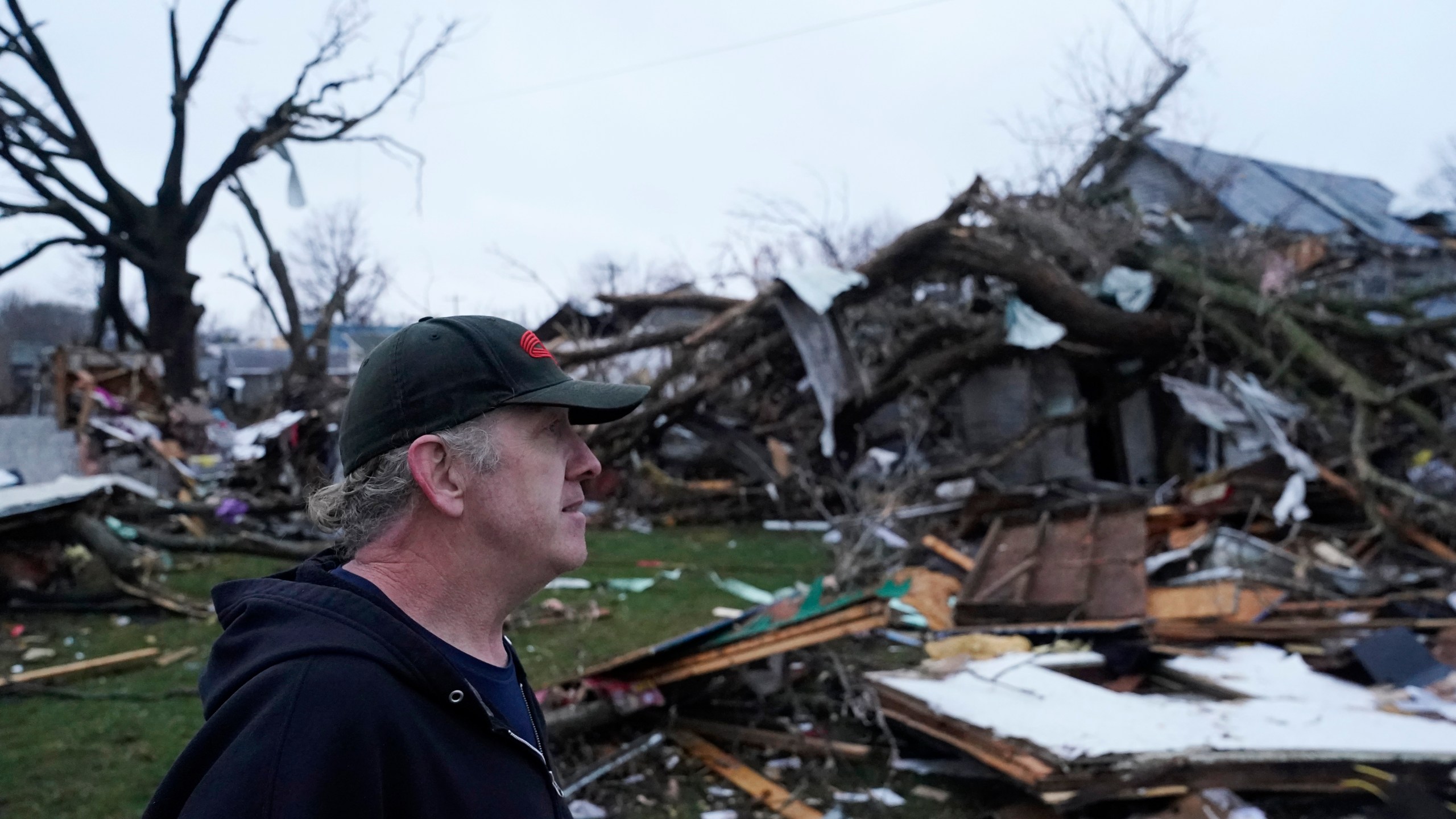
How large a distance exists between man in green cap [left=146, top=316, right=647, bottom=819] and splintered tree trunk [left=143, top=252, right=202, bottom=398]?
18.4 meters

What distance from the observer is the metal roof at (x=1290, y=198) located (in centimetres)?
2058

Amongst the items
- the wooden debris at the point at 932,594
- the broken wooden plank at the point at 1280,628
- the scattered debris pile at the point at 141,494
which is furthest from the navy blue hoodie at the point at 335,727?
the wooden debris at the point at 932,594

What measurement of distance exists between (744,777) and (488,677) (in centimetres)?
317

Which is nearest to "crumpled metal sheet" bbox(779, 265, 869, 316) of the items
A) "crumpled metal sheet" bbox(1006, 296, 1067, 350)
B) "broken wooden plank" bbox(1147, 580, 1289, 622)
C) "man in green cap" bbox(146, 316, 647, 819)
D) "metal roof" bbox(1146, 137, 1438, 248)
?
"crumpled metal sheet" bbox(1006, 296, 1067, 350)

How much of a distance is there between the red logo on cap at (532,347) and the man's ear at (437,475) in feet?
0.72

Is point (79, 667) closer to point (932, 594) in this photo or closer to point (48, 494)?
point (48, 494)

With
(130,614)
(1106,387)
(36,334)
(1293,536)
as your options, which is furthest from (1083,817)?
(36,334)

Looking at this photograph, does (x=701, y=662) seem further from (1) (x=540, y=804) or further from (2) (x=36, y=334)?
(2) (x=36, y=334)

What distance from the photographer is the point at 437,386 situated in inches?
55.2

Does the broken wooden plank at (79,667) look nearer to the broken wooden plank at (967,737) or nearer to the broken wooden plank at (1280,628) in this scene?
the broken wooden plank at (967,737)

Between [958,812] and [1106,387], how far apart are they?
891 centimetres

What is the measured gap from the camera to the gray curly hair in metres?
1.41

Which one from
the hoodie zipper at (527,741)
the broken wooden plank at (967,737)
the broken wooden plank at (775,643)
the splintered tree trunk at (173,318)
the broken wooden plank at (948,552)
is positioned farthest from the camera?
the splintered tree trunk at (173,318)

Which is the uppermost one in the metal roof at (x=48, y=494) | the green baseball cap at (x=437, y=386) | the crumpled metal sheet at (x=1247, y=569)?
the green baseball cap at (x=437, y=386)
